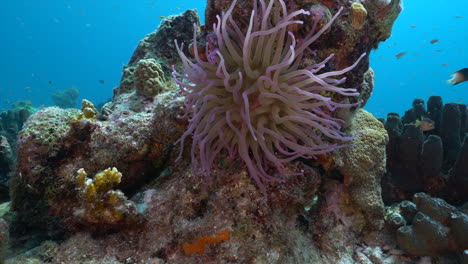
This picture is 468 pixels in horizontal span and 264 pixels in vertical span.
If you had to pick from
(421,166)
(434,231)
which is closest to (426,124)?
(421,166)

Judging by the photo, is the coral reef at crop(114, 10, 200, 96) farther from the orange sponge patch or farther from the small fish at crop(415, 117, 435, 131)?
the small fish at crop(415, 117, 435, 131)

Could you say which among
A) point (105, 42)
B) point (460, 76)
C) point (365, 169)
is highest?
point (105, 42)

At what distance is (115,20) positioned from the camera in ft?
367

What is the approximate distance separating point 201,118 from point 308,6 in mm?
Result: 1543

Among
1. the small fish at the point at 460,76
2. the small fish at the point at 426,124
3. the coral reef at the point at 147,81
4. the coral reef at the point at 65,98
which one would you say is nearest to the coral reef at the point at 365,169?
the small fish at the point at 426,124

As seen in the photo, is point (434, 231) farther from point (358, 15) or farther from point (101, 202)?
point (101, 202)

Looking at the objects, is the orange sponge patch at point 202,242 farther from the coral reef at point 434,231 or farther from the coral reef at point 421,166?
the coral reef at point 421,166

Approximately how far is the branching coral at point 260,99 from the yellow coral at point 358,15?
1.43 feet

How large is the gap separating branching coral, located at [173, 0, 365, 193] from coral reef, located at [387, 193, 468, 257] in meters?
1.38

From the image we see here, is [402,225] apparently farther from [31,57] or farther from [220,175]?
[31,57]

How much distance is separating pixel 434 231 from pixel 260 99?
2310mm

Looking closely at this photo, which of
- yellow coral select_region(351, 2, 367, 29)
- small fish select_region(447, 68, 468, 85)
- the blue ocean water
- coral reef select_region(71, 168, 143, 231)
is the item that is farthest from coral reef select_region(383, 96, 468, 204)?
the blue ocean water

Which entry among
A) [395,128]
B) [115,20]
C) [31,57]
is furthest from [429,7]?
[31,57]

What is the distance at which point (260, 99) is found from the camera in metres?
2.36
